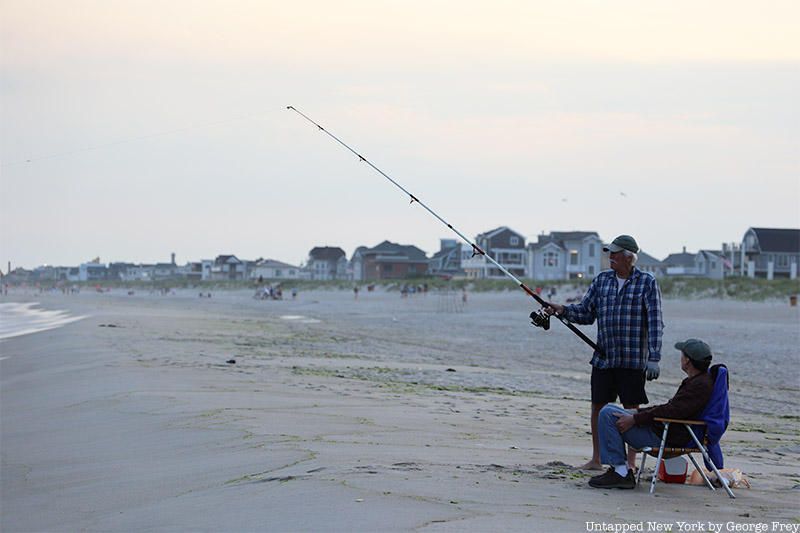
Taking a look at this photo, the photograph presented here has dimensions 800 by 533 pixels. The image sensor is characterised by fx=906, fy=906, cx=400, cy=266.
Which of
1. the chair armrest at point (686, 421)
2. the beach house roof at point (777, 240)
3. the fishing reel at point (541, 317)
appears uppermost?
the beach house roof at point (777, 240)

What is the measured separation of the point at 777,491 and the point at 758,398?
7.34m

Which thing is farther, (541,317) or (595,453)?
(541,317)

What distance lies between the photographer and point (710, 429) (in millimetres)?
5320

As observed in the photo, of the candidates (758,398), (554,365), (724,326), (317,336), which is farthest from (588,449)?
(724,326)

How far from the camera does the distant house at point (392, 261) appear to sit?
319ft

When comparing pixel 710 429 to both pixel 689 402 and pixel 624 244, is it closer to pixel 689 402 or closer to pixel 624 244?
pixel 689 402

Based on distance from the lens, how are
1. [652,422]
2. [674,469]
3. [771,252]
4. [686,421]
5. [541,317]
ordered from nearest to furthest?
[686,421]
[652,422]
[674,469]
[541,317]
[771,252]

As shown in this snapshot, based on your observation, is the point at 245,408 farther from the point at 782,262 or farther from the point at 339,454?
the point at 782,262

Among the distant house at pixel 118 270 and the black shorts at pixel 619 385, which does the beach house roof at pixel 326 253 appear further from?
the black shorts at pixel 619 385

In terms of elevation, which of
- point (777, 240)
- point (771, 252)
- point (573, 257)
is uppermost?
point (777, 240)

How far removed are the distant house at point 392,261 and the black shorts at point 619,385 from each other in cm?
8986

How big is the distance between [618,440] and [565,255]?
75.0 meters

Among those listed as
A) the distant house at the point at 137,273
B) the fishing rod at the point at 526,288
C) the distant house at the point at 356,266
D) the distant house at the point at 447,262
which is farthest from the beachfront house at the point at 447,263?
the fishing rod at the point at 526,288

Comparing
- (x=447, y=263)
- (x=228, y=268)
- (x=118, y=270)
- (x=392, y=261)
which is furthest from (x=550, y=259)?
(x=118, y=270)
